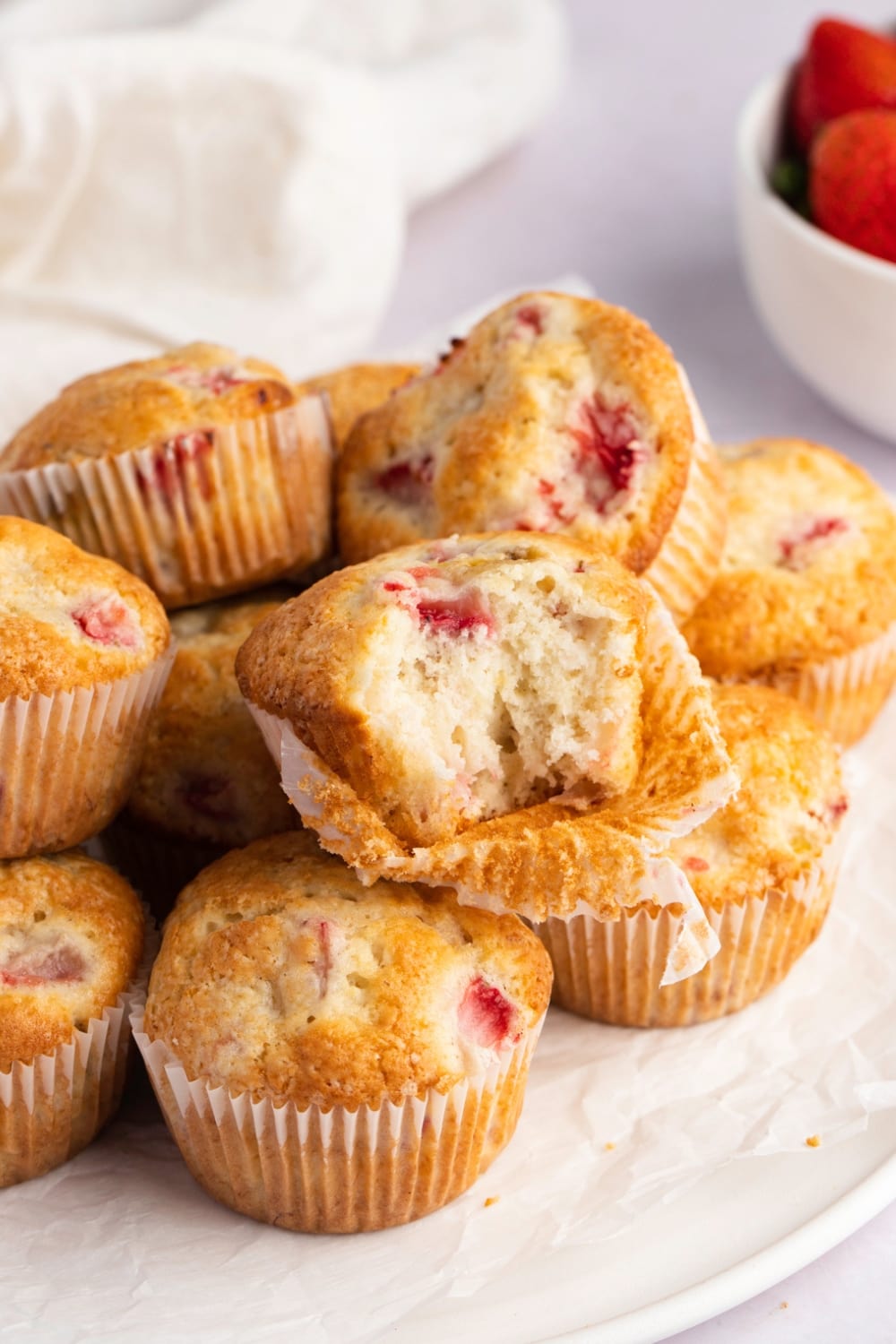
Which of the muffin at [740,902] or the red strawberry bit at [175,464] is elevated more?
the red strawberry bit at [175,464]

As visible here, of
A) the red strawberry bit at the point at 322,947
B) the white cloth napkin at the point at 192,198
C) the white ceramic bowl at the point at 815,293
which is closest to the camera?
the red strawberry bit at the point at 322,947

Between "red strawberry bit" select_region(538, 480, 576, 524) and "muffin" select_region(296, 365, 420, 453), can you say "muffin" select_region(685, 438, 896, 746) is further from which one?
"muffin" select_region(296, 365, 420, 453)

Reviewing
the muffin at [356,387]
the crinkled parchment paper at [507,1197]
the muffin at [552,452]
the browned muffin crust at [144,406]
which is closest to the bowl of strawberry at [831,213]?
the muffin at [356,387]

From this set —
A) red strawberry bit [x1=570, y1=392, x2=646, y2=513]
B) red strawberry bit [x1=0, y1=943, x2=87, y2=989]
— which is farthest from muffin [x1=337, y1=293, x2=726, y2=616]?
red strawberry bit [x1=0, y1=943, x2=87, y2=989]

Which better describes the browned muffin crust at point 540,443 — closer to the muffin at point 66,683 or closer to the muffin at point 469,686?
the muffin at point 469,686

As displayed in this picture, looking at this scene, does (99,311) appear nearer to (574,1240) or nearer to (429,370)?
(429,370)

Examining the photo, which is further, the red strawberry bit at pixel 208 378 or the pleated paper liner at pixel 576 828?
the red strawberry bit at pixel 208 378

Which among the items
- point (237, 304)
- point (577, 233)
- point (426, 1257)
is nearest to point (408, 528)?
point (426, 1257)
